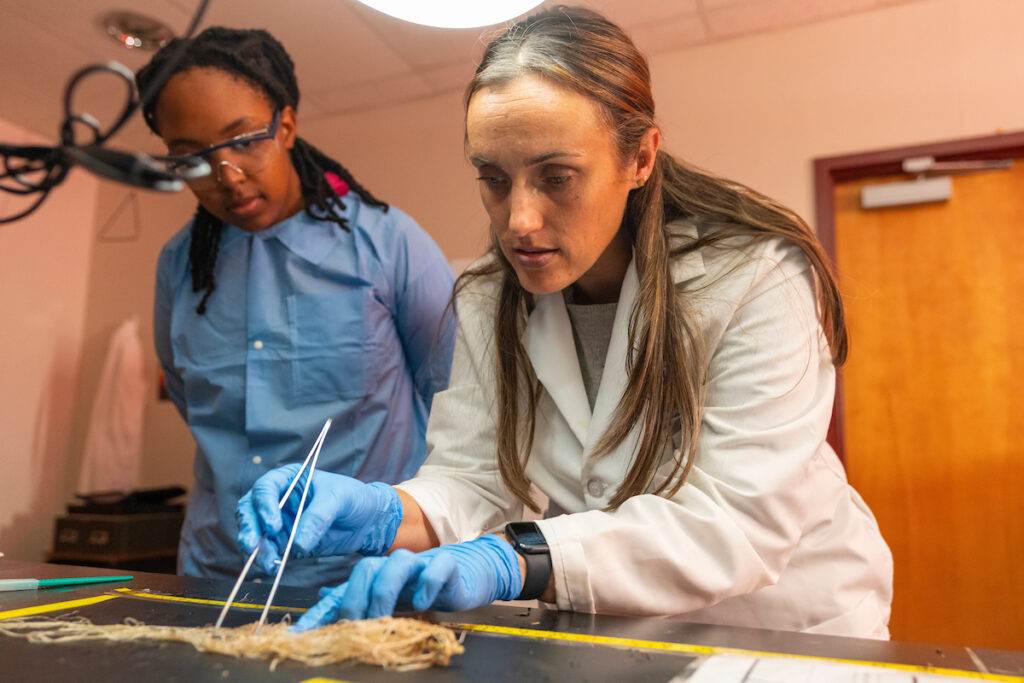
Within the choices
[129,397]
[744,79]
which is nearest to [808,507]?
[744,79]

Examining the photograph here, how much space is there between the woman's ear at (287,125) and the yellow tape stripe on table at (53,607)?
0.94m

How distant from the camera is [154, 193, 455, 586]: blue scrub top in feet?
4.78

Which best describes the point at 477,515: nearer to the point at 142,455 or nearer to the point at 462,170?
the point at 462,170

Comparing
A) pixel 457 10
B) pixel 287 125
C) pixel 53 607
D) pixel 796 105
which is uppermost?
pixel 796 105

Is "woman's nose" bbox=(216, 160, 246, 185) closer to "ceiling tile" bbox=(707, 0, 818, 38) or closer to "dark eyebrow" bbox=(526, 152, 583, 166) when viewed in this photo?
"dark eyebrow" bbox=(526, 152, 583, 166)

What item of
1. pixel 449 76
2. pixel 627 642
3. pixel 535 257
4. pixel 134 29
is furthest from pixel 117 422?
pixel 627 642

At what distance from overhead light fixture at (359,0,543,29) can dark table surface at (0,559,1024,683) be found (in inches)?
27.7

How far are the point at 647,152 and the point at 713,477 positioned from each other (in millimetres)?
465

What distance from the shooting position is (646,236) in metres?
1.07

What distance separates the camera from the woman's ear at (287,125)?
1529 millimetres

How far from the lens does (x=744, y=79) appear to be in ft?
8.83

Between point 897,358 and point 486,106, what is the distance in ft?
→ 6.82

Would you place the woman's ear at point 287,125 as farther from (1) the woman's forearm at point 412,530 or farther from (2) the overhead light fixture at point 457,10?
(1) the woman's forearm at point 412,530

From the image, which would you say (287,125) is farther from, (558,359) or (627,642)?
(627,642)
